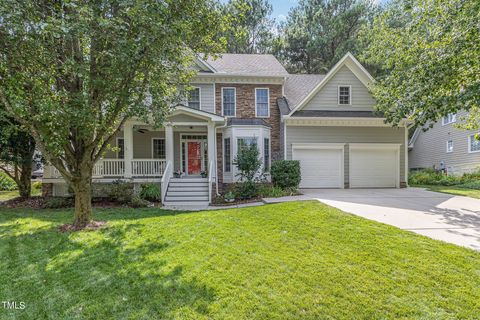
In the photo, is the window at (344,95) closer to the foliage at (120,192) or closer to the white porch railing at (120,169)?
the white porch railing at (120,169)

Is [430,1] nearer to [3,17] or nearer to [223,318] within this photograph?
[223,318]

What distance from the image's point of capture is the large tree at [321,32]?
2423 cm

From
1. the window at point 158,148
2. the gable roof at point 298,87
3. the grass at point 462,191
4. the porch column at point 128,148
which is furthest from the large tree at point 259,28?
the grass at point 462,191

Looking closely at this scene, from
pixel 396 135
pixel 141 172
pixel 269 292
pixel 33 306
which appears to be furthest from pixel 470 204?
pixel 141 172

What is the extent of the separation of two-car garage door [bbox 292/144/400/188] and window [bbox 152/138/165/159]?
7.37 meters

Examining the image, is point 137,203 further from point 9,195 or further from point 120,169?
point 9,195

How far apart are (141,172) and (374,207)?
958cm

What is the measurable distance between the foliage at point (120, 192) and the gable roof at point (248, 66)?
7786 millimetres

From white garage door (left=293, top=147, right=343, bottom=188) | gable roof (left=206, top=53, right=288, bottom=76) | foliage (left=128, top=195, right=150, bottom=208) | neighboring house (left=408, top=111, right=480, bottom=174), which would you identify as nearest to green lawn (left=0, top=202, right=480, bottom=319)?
foliage (left=128, top=195, right=150, bottom=208)

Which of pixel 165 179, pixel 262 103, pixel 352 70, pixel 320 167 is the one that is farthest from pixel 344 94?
pixel 165 179

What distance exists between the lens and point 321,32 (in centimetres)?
2564

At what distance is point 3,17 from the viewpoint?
4660 millimetres

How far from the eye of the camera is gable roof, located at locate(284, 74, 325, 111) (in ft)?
48.4

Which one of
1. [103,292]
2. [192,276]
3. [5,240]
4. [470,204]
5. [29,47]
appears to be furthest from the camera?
[470,204]
